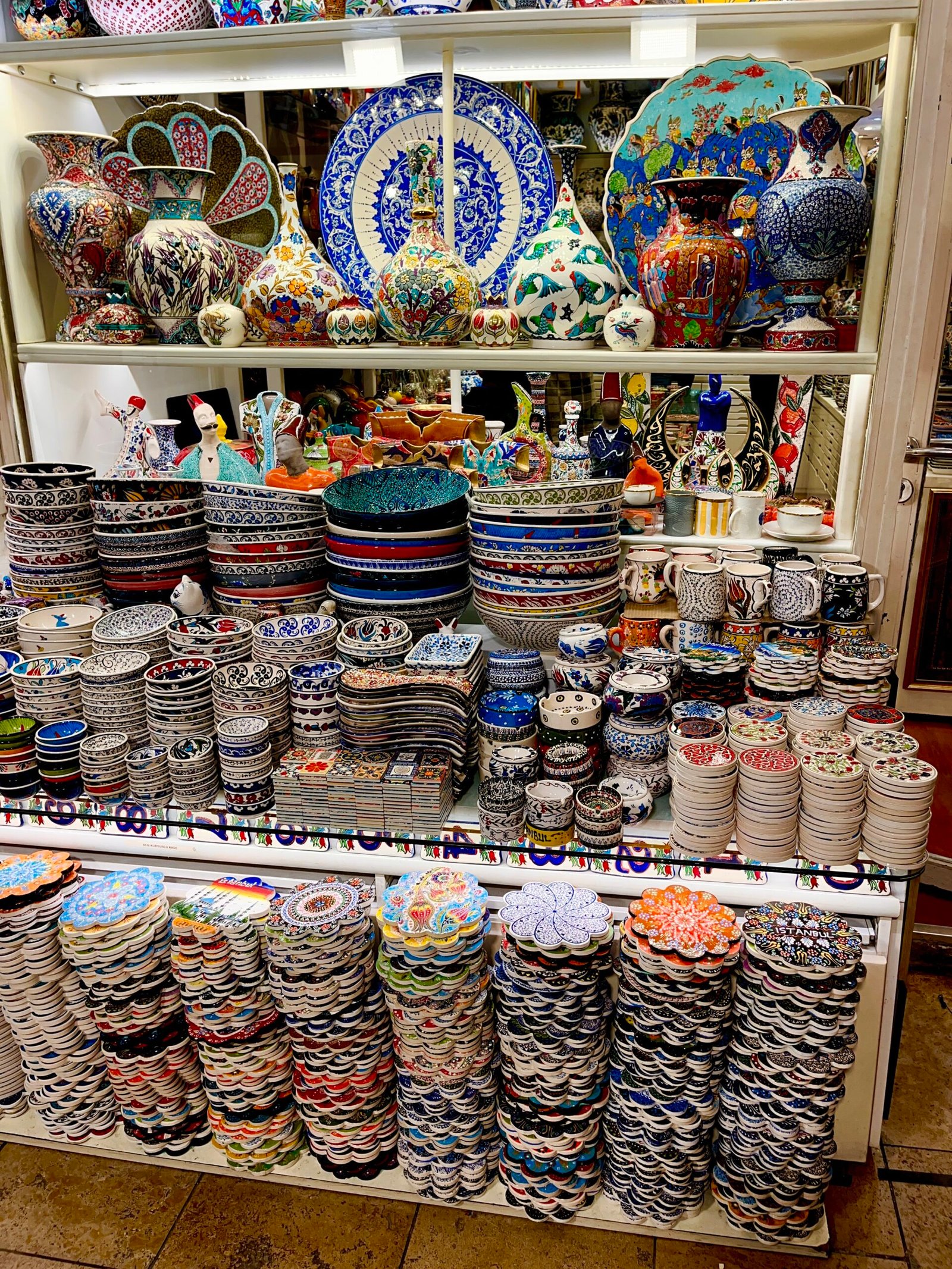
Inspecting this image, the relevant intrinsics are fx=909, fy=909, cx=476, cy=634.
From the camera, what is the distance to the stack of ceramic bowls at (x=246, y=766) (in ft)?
5.40

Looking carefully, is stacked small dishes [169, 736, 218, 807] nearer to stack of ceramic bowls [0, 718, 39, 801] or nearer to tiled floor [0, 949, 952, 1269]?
stack of ceramic bowls [0, 718, 39, 801]

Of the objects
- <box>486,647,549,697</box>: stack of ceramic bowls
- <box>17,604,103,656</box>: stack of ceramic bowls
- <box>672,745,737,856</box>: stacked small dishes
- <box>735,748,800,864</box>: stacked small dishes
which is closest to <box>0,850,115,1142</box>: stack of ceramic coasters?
<box>17,604,103,656</box>: stack of ceramic bowls

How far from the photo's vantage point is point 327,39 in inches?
67.7

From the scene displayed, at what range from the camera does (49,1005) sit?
1.73 meters

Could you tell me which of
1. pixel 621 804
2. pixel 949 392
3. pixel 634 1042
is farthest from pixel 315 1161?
pixel 949 392

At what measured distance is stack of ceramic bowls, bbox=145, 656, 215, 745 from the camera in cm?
170

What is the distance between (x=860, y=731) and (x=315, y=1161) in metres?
1.30

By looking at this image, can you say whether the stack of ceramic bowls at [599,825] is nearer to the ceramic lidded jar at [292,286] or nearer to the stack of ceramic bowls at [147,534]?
the stack of ceramic bowls at [147,534]

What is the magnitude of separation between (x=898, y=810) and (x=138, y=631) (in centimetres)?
146

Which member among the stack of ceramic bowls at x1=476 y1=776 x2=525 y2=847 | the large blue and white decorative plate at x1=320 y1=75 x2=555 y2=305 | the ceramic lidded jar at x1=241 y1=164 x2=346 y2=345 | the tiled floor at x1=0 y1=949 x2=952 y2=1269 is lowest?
the tiled floor at x1=0 y1=949 x2=952 y2=1269

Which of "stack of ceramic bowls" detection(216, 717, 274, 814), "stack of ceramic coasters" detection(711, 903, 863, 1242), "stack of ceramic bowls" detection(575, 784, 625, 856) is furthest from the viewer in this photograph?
"stack of ceramic bowls" detection(216, 717, 274, 814)

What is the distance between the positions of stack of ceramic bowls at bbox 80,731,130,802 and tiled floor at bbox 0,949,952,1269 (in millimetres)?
758

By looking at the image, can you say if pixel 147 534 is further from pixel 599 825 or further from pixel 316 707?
pixel 599 825

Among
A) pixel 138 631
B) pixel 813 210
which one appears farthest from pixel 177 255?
pixel 813 210
